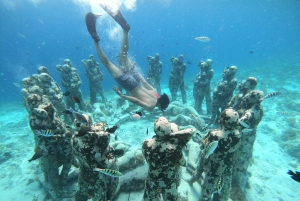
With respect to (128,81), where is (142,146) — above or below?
below

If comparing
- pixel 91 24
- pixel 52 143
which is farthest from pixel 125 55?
pixel 52 143

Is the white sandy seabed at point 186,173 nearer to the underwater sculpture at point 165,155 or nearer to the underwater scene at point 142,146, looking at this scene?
the underwater scene at point 142,146

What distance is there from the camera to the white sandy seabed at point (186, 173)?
6195 millimetres

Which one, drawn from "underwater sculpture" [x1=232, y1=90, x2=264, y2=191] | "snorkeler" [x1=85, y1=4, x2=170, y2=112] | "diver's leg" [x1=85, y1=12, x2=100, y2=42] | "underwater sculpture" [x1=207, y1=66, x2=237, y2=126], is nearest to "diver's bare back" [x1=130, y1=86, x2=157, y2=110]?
"snorkeler" [x1=85, y1=4, x2=170, y2=112]

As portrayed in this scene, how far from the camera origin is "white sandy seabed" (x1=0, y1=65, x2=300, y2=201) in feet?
20.3

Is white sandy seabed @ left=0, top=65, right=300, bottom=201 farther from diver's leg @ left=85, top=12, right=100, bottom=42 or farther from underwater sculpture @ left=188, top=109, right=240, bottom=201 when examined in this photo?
diver's leg @ left=85, top=12, right=100, bottom=42

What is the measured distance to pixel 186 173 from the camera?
19.6 ft

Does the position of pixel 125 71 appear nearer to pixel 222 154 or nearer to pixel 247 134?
pixel 222 154

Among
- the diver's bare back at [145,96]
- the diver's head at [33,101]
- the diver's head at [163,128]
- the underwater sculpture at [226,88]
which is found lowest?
the diver's head at [163,128]

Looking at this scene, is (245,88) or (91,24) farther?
(91,24)

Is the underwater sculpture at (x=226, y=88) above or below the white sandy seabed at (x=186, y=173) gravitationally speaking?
above

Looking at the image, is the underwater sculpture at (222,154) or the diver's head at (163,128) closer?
the diver's head at (163,128)

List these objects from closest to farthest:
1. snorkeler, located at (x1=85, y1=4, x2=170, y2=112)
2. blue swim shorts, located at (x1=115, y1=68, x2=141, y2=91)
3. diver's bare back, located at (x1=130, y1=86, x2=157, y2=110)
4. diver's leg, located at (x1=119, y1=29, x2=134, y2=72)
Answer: diver's bare back, located at (x1=130, y1=86, x2=157, y2=110), snorkeler, located at (x1=85, y1=4, x2=170, y2=112), blue swim shorts, located at (x1=115, y1=68, x2=141, y2=91), diver's leg, located at (x1=119, y1=29, x2=134, y2=72)

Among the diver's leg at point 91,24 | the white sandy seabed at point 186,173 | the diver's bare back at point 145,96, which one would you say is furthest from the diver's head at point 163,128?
the diver's leg at point 91,24
